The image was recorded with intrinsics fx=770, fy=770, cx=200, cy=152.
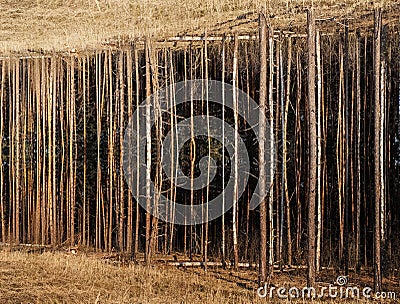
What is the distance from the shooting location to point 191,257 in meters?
10.5

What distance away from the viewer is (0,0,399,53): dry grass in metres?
Answer: 9.85

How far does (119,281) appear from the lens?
28.5ft

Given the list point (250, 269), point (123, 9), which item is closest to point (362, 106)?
point (250, 269)

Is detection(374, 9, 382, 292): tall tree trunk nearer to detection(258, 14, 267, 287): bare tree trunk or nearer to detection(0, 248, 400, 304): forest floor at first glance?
detection(0, 248, 400, 304): forest floor


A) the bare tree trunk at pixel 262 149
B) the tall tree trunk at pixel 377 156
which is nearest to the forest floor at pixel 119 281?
the bare tree trunk at pixel 262 149

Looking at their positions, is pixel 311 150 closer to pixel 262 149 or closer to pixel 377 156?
pixel 262 149

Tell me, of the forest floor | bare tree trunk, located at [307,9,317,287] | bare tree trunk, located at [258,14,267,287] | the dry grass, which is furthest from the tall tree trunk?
the dry grass

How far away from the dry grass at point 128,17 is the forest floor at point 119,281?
10.0 ft

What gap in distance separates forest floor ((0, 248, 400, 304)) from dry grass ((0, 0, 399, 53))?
3.06 m

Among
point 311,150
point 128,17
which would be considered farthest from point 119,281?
point 128,17

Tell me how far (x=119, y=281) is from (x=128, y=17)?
4.75m

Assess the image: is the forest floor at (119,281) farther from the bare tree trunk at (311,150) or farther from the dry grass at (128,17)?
the dry grass at (128,17)

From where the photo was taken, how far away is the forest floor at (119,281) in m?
7.69

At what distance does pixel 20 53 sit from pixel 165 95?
2.43 m
